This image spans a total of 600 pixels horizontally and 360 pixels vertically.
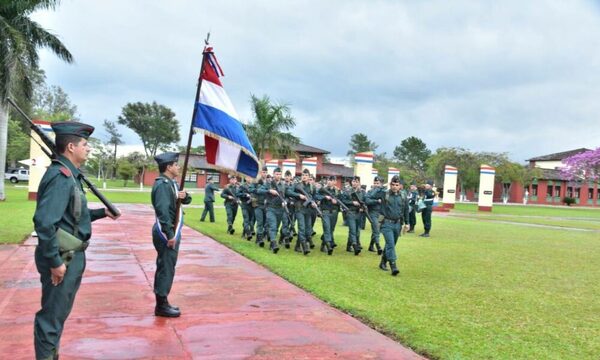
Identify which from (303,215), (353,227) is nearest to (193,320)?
(303,215)

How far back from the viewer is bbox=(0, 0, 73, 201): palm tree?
19703 mm

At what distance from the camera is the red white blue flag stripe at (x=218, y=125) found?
603 cm

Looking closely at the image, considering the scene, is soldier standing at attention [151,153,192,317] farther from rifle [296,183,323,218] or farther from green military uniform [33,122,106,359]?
rifle [296,183,323,218]

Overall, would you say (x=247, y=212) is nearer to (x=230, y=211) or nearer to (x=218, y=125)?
(x=230, y=211)

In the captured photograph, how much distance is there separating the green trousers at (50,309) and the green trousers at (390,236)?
6.07 m

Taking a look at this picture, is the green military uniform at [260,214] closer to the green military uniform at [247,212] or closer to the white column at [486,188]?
the green military uniform at [247,212]

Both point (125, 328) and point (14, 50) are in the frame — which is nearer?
point (125, 328)

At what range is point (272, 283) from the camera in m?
7.59

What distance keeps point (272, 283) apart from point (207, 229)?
7.76 m

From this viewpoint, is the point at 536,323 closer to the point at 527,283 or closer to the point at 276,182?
the point at 527,283

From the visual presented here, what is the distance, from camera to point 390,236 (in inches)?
350

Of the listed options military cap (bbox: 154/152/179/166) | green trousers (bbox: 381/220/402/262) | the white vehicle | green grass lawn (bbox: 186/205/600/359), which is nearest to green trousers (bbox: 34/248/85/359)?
military cap (bbox: 154/152/179/166)

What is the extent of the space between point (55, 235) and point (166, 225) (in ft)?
6.62

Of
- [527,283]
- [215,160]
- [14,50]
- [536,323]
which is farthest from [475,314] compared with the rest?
[14,50]
